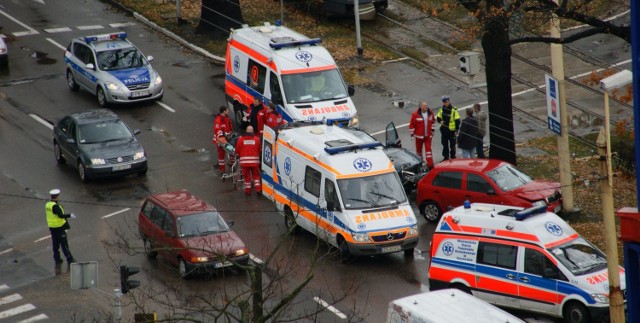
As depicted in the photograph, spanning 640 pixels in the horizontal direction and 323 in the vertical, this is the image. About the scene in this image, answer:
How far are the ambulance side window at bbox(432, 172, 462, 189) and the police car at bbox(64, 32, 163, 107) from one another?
11177 mm

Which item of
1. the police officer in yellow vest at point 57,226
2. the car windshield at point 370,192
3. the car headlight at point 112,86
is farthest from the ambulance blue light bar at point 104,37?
the car windshield at point 370,192

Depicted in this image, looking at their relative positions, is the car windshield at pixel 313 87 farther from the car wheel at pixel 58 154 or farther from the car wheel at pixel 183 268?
the car wheel at pixel 183 268

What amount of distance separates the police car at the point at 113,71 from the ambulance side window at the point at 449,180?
440 inches

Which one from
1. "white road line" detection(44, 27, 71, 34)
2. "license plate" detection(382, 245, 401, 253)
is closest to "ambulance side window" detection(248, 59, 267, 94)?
"license plate" detection(382, 245, 401, 253)

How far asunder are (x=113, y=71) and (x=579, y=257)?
17528 mm

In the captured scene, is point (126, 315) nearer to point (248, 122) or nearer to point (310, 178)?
point (310, 178)

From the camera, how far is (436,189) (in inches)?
1055

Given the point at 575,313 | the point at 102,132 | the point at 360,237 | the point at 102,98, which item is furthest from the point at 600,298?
the point at 102,98

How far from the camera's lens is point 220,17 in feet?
133

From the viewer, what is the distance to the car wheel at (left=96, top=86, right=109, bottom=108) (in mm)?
34469

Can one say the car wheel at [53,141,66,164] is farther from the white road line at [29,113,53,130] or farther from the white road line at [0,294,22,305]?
the white road line at [0,294,22,305]

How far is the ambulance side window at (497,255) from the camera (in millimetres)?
21719

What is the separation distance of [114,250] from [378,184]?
600 centimetres

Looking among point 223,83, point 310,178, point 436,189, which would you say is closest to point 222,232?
point 310,178
